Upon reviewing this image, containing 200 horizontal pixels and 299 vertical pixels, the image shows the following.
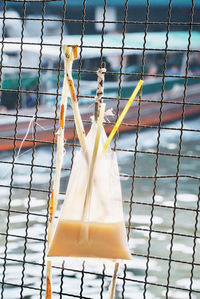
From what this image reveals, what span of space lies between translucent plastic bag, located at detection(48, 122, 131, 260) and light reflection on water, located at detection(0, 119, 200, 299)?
35 cm

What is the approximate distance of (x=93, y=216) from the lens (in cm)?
133

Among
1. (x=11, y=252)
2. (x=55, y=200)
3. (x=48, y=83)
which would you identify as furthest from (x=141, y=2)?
(x=55, y=200)

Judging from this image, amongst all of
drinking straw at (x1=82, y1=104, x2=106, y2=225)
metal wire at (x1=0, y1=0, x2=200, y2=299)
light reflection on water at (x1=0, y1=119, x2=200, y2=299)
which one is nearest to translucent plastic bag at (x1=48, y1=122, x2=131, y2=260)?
drinking straw at (x1=82, y1=104, x2=106, y2=225)

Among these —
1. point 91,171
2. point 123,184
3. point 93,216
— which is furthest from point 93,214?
point 123,184

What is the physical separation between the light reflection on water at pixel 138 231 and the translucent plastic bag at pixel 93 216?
346mm

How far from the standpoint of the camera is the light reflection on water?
143 inches

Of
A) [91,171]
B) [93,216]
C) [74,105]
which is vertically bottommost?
[93,216]

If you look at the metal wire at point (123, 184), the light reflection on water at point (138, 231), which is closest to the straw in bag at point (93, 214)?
the metal wire at point (123, 184)

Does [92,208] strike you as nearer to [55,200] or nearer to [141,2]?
[55,200]

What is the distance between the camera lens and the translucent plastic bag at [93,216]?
4.26 ft

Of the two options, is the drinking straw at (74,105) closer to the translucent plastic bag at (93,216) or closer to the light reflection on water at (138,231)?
the translucent plastic bag at (93,216)

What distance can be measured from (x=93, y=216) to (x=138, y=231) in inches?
174

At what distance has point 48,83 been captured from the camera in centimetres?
973

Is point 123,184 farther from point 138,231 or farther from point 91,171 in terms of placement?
→ point 91,171
